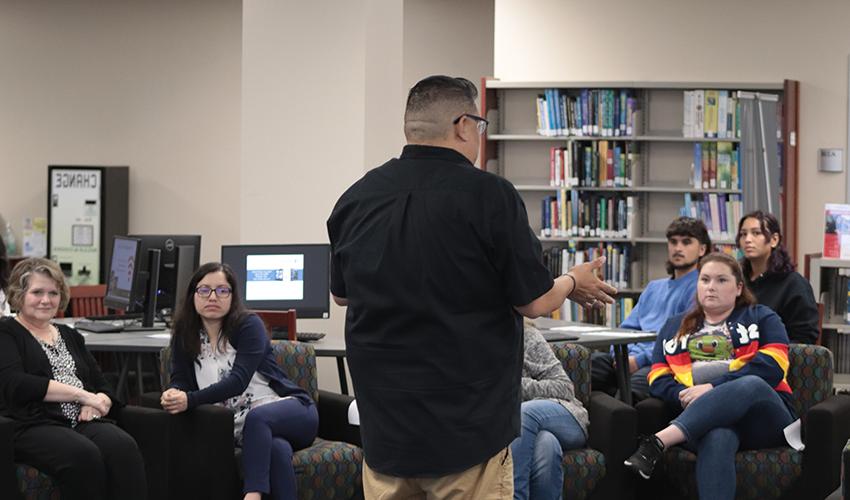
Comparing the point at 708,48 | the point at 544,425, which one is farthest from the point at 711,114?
the point at 544,425

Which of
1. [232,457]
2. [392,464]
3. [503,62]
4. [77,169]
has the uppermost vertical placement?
[503,62]

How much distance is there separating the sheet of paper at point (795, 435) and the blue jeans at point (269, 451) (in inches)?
75.6

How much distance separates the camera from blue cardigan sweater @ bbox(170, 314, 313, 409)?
4.82 metres

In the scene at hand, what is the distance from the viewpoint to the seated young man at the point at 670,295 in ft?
20.9

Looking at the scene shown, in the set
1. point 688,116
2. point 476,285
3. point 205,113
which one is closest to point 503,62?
point 688,116

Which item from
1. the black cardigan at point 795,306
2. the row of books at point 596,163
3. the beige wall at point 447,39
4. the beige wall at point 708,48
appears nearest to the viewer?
the black cardigan at point 795,306

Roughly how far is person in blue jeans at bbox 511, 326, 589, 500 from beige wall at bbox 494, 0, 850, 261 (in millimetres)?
4679

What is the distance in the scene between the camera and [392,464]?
102 inches

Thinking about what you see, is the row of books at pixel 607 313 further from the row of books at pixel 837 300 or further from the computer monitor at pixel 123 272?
the computer monitor at pixel 123 272

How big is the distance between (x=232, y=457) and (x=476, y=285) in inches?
95.6

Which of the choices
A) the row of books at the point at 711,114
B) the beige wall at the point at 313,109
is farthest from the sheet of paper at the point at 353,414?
the row of books at the point at 711,114

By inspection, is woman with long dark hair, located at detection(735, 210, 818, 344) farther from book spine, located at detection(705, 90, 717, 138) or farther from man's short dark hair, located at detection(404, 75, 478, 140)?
man's short dark hair, located at detection(404, 75, 478, 140)

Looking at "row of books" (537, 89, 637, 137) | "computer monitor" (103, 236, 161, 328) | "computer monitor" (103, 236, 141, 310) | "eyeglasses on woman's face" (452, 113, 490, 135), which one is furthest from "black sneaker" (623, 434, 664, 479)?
"row of books" (537, 89, 637, 137)

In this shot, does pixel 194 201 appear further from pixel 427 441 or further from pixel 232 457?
pixel 427 441
